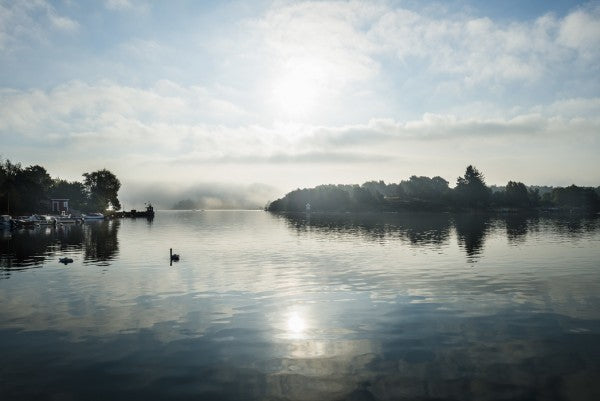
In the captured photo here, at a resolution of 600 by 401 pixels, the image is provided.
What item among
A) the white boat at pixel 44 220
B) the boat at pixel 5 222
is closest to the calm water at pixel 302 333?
the boat at pixel 5 222

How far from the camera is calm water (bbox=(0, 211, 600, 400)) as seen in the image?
709 inches

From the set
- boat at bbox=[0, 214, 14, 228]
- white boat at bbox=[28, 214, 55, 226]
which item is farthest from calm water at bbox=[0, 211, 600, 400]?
white boat at bbox=[28, 214, 55, 226]

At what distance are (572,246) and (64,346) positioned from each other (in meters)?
82.5

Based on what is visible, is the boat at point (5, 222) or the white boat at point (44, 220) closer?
the boat at point (5, 222)

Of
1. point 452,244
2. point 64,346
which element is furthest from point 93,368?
point 452,244

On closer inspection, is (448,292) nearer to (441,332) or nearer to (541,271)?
(441,332)

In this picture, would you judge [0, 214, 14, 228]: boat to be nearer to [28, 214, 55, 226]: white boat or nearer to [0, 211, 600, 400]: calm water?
[28, 214, 55, 226]: white boat

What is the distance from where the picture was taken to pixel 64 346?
23.5 m

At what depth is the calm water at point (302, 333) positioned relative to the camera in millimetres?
18016

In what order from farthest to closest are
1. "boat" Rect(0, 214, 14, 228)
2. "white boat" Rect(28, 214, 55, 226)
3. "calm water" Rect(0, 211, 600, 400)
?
"white boat" Rect(28, 214, 55, 226)
"boat" Rect(0, 214, 14, 228)
"calm water" Rect(0, 211, 600, 400)

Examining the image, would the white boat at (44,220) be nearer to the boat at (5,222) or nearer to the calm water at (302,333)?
the boat at (5,222)

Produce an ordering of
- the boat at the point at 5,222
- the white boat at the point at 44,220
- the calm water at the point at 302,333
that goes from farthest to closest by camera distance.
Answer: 1. the white boat at the point at 44,220
2. the boat at the point at 5,222
3. the calm water at the point at 302,333

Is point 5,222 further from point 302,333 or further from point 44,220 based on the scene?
point 302,333

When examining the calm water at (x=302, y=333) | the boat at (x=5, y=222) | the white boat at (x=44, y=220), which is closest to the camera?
the calm water at (x=302, y=333)
